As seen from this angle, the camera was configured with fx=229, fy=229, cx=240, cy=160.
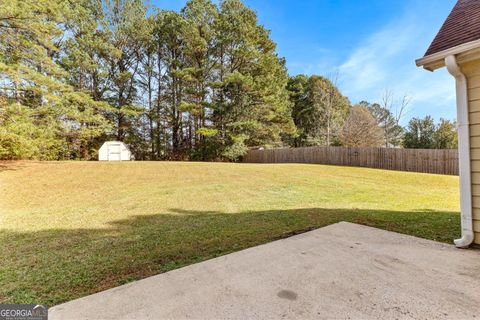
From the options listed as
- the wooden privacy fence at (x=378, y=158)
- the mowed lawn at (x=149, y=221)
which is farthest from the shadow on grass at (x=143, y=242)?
the wooden privacy fence at (x=378, y=158)

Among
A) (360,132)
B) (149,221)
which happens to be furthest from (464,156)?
(360,132)

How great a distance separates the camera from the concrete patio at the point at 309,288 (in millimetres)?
1482

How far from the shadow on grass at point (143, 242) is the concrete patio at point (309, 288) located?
0.33 metres

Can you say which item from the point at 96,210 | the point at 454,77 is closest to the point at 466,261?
the point at 454,77

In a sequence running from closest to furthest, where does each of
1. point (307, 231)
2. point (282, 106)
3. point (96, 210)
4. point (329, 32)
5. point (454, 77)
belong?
point (454, 77) → point (307, 231) → point (96, 210) → point (329, 32) → point (282, 106)

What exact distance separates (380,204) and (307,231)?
276 centimetres

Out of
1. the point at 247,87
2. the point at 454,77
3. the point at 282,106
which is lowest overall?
the point at 454,77

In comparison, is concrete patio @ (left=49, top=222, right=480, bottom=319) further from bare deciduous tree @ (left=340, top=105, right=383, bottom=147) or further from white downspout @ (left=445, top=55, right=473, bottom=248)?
bare deciduous tree @ (left=340, top=105, right=383, bottom=147)

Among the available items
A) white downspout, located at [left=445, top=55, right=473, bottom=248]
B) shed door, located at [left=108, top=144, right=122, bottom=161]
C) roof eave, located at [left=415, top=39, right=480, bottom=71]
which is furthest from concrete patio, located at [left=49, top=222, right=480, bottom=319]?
shed door, located at [left=108, top=144, right=122, bottom=161]

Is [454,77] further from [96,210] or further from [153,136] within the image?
[153,136]

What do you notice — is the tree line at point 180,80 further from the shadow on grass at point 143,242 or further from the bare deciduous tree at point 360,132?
the shadow on grass at point 143,242

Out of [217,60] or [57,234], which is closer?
[57,234]

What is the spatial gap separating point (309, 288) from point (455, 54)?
276 cm

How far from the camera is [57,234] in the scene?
3.32m
